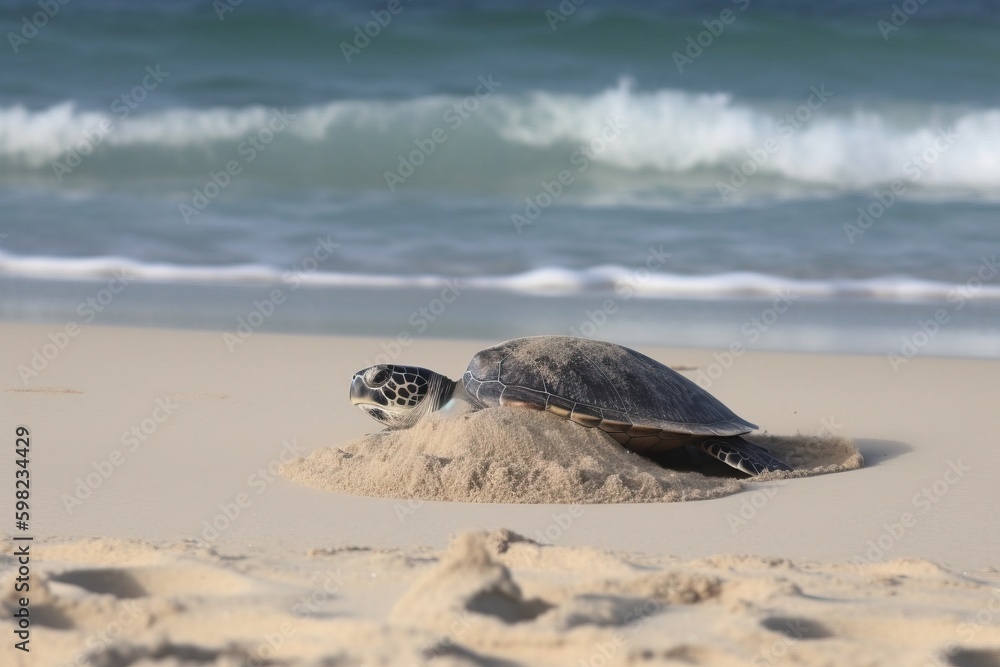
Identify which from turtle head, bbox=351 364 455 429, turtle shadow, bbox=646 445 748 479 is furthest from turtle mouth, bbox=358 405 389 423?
turtle shadow, bbox=646 445 748 479

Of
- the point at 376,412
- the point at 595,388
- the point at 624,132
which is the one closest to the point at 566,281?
the point at 376,412

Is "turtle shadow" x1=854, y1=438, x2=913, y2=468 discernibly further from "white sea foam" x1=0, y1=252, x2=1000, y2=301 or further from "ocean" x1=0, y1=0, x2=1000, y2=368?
"white sea foam" x1=0, y1=252, x2=1000, y2=301

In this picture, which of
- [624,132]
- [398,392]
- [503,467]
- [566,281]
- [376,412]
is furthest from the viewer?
[624,132]

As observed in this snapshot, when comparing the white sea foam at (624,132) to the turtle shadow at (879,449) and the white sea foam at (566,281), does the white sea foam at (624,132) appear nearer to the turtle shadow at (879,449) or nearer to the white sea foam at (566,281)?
the white sea foam at (566,281)

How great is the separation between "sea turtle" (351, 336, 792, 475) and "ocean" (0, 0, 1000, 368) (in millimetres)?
1664

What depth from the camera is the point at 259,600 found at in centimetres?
244

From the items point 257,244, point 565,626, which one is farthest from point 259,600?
point 257,244

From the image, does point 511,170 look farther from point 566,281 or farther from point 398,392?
point 398,392

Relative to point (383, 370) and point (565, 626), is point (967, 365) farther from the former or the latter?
point (565, 626)

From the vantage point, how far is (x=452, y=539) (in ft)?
Result: 9.18

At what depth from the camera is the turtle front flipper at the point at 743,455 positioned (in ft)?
14.3

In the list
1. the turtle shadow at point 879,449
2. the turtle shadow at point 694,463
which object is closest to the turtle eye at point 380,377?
the turtle shadow at point 694,463

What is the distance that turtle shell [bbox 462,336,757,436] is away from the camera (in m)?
4.36

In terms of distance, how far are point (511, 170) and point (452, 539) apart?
13.9 m
